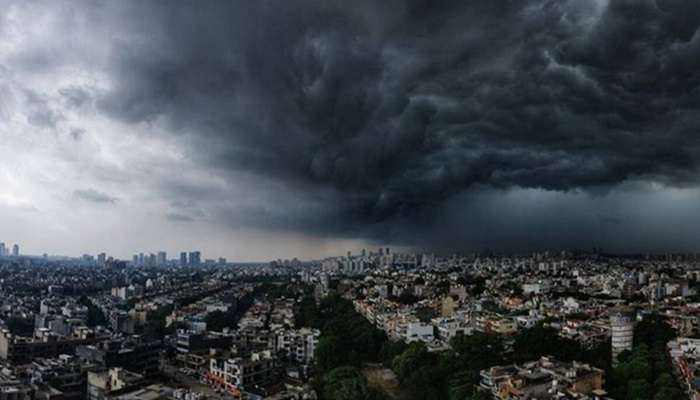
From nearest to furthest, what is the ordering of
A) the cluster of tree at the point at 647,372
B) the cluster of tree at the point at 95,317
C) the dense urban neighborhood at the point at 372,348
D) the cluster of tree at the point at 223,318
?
the cluster of tree at the point at 647,372 < the dense urban neighborhood at the point at 372,348 < the cluster of tree at the point at 223,318 < the cluster of tree at the point at 95,317

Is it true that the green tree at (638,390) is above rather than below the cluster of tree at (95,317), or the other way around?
above

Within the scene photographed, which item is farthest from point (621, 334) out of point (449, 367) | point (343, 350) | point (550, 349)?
point (343, 350)

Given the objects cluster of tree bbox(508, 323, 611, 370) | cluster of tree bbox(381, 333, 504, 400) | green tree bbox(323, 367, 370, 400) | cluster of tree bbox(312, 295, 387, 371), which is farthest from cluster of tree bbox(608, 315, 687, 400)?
cluster of tree bbox(312, 295, 387, 371)

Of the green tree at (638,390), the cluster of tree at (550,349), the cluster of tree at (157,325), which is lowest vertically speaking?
the cluster of tree at (157,325)

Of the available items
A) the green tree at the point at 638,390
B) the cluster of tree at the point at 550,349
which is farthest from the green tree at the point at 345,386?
the green tree at the point at 638,390

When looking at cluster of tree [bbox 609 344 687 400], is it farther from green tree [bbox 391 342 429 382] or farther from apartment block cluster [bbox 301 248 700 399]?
green tree [bbox 391 342 429 382]

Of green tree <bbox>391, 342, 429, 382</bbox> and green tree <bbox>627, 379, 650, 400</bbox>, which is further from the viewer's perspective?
green tree <bbox>391, 342, 429, 382</bbox>

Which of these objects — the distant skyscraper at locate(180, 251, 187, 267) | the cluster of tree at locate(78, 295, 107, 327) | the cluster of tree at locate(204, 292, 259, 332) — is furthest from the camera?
the distant skyscraper at locate(180, 251, 187, 267)

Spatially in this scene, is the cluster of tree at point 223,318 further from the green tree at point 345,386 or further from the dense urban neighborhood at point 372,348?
the green tree at point 345,386
